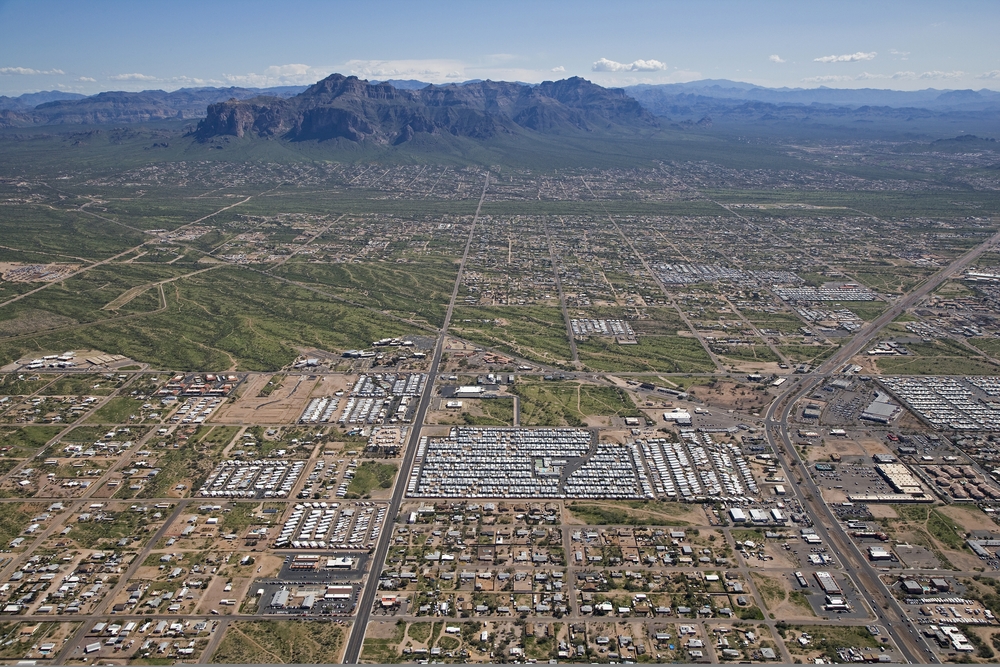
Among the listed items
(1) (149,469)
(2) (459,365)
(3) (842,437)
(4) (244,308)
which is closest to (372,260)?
(4) (244,308)

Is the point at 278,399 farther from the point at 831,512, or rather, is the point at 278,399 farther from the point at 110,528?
the point at 831,512

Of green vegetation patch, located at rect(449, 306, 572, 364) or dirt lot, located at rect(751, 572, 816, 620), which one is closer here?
dirt lot, located at rect(751, 572, 816, 620)

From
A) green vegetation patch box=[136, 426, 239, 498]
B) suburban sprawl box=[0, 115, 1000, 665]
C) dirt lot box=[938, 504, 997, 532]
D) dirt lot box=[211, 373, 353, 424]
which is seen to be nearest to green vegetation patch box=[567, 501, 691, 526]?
suburban sprawl box=[0, 115, 1000, 665]

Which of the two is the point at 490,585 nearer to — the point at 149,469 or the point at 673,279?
the point at 149,469

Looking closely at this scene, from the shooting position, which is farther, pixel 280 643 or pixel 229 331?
pixel 229 331

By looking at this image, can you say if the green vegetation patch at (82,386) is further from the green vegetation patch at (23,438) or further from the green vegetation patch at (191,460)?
the green vegetation patch at (191,460)

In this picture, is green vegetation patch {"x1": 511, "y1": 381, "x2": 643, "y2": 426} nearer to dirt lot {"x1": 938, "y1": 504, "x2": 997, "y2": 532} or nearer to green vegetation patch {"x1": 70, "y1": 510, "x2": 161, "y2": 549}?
dirt lot {"x1": 938, "y1": 504, "x2": 997, "y2": 532}

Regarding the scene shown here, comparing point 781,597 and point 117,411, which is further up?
point 117,411

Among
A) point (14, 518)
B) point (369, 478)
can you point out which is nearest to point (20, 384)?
point (14, 518)

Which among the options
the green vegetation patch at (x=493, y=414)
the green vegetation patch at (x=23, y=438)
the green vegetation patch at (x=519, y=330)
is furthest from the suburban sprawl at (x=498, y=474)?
the green vegetation patch at (x=519, y=330)
